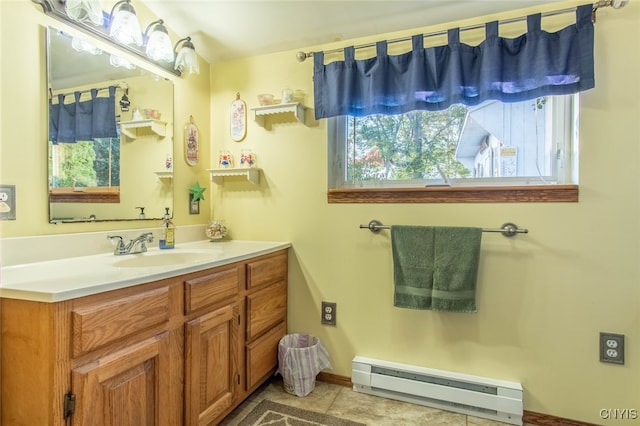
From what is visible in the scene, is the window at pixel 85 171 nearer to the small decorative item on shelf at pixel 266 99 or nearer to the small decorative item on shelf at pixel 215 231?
the small decorative item on shelf at pixel 215 231

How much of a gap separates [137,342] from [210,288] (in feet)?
1.16

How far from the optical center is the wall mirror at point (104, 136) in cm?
134

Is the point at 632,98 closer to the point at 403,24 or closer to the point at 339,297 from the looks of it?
the point at 403,24

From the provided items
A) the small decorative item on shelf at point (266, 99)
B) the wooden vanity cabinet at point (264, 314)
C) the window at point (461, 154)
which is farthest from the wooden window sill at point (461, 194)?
the small decorative item on shelf at point (266, 99)

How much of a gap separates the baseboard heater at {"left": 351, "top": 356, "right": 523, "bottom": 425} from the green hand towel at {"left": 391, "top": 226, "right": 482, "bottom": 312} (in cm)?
38

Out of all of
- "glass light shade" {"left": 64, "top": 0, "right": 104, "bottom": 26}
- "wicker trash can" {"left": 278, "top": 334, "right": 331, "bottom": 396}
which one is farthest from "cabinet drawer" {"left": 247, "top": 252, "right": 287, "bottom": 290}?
"glass light shade" {"left": 64, "top": 0, "right": 104, "bottom": 26}

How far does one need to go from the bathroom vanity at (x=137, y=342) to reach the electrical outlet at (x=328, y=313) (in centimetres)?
38

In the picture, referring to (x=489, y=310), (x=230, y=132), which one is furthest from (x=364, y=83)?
(x=489, y=310)

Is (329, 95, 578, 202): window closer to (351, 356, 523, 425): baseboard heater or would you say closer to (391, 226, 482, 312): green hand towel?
(391, 226, 482, 312): green hand towel

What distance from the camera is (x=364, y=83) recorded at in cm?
176

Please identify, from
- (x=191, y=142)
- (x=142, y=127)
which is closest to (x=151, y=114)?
(x=142, y=127)

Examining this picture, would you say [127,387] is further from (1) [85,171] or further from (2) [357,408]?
(2) [357,408]

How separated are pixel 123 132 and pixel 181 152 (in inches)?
15.0

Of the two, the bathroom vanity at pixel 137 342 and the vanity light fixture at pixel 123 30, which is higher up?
the vanity light fixture at pixel 123 30
